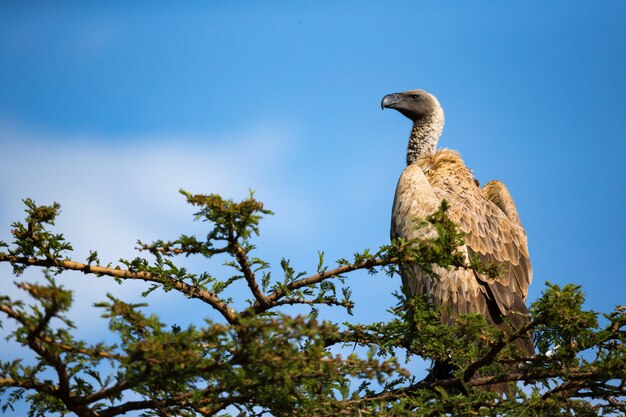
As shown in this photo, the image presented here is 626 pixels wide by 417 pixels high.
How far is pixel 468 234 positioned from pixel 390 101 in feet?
12.8

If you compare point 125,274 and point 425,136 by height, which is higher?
point 425,136

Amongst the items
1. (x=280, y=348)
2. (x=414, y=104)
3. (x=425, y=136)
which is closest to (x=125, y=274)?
(x=280, y=348)

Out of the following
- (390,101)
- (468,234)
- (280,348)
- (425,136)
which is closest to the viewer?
(280,348)

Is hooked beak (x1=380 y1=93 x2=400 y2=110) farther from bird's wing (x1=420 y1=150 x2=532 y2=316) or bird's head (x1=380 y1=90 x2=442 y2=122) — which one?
bird's wing (x1=420 y1=150 x2=532 y2=316)

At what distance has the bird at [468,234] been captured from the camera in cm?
769

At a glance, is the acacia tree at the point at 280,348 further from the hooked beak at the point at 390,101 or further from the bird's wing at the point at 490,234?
the hooked beak at the point at 390,101

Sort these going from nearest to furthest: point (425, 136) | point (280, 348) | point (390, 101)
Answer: point (280, 348) < point (425, 136) < point (390, 101)

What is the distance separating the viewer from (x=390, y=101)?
1148 centimetres

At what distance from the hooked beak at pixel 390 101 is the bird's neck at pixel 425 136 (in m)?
0.56

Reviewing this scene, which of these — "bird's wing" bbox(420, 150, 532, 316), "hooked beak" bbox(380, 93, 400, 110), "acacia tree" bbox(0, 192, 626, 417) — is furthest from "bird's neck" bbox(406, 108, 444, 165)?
"acacia tree" bbox(0, 192, 626, 417)

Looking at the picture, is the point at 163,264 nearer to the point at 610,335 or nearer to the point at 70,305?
the point at 70,305

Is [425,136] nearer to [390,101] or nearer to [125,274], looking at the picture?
[390,101]

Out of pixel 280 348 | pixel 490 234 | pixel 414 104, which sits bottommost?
pixel 280 348

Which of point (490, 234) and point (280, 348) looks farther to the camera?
point (490, 234)
